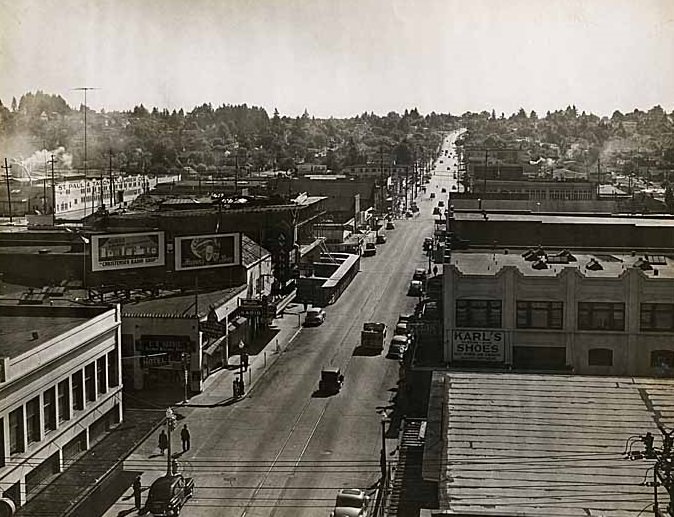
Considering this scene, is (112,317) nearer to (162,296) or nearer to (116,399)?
(116,399)

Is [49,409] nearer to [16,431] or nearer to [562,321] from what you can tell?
[16,431]

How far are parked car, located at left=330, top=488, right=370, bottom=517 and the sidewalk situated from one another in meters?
4.47

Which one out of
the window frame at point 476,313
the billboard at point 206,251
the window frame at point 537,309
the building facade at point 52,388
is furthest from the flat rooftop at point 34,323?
the window frame at point 537,309

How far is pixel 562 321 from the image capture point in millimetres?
25672

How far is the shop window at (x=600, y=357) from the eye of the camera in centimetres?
2558

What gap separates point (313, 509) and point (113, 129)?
46133mm

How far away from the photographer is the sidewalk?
17.2 metres

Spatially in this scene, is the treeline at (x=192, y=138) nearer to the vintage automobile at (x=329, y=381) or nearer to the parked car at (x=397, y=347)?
the vintage automobile at (x=329, y=381)

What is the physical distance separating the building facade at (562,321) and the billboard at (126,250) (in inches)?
378

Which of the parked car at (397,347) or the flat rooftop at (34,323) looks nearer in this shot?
the flat rooftop at (34,323)

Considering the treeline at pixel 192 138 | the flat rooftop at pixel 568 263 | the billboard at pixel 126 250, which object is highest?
the treeline at pixel 192 138

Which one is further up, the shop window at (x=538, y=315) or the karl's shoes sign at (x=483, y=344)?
the shop window at (x=538, y=315)

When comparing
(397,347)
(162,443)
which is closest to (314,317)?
(397,347)

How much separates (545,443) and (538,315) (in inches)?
395
